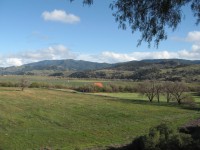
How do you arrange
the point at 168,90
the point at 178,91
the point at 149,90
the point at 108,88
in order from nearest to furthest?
the point at 178,91 < the point at 168,90 < the point at 149,90 < the point at 108,88

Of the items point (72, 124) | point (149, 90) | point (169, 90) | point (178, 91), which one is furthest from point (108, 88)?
point (72, 124)

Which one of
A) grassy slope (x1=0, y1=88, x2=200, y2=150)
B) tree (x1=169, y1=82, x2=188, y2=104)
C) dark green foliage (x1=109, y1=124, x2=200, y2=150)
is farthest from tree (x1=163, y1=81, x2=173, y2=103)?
dark green foliage (x1=109, y1=124, x2=200, y2=150)

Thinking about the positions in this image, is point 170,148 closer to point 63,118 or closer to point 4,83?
point 63,118

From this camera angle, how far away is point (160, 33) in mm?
14828

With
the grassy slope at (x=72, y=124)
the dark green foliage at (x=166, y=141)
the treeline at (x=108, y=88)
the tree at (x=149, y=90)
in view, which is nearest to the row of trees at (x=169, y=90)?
the tree at (x=149, y=90)

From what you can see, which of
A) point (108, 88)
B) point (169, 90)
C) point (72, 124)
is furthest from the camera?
point (108, 88)

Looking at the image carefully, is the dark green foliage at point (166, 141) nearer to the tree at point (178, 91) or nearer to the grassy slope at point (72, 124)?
the grassy slope at point (72, 124)

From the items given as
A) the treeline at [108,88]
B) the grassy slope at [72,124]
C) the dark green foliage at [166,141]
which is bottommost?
the grassy slope at [72,124]

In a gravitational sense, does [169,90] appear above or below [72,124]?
above

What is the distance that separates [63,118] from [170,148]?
36461 mm

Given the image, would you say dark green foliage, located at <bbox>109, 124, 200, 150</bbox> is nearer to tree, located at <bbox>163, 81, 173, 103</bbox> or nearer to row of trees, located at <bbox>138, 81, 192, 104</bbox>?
row of trees, located at <bbox>138, 81, 192, 104</bbox>

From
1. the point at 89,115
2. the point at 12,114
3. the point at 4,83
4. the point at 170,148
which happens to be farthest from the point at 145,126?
the point at 4,83

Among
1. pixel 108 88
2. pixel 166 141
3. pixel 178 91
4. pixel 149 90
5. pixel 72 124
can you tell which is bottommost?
pixel 72 124

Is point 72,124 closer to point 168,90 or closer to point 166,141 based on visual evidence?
point 166,141
